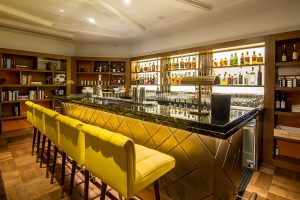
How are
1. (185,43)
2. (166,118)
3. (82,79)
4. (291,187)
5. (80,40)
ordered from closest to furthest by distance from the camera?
(166,118)
(291,187)
(185,43)
(80,40)
(82,79)

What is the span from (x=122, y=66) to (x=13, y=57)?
307 centimetres

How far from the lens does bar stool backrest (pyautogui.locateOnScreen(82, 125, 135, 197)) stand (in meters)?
1.25

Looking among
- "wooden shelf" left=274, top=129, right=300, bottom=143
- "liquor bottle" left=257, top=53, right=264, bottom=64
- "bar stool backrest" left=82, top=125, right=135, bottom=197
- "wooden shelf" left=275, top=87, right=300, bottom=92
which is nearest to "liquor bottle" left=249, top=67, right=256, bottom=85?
"liquor bottle" left=257, top=53, right=264, bottom=64

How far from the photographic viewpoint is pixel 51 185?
2502 mm

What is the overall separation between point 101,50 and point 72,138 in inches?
198

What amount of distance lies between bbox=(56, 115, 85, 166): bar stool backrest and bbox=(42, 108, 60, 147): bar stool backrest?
0.52 feet

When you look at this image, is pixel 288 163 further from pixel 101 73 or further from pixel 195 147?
pixel 101 73

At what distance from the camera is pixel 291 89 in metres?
2.99

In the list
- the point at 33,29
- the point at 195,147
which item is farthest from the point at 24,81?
the point at 195,147

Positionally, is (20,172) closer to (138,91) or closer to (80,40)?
(138,91)

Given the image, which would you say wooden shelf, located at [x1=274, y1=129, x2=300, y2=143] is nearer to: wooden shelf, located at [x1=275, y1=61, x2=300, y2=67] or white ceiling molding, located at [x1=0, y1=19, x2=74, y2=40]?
wooden shelf, located at [x1=275, y1=61, x2=300, y2=67]

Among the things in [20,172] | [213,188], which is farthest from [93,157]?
[20,172]

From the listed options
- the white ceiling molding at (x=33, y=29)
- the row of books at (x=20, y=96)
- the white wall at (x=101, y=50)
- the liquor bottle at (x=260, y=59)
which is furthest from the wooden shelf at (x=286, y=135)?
the row of books at (x=20, y=96)

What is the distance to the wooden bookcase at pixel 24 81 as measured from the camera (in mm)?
4852
